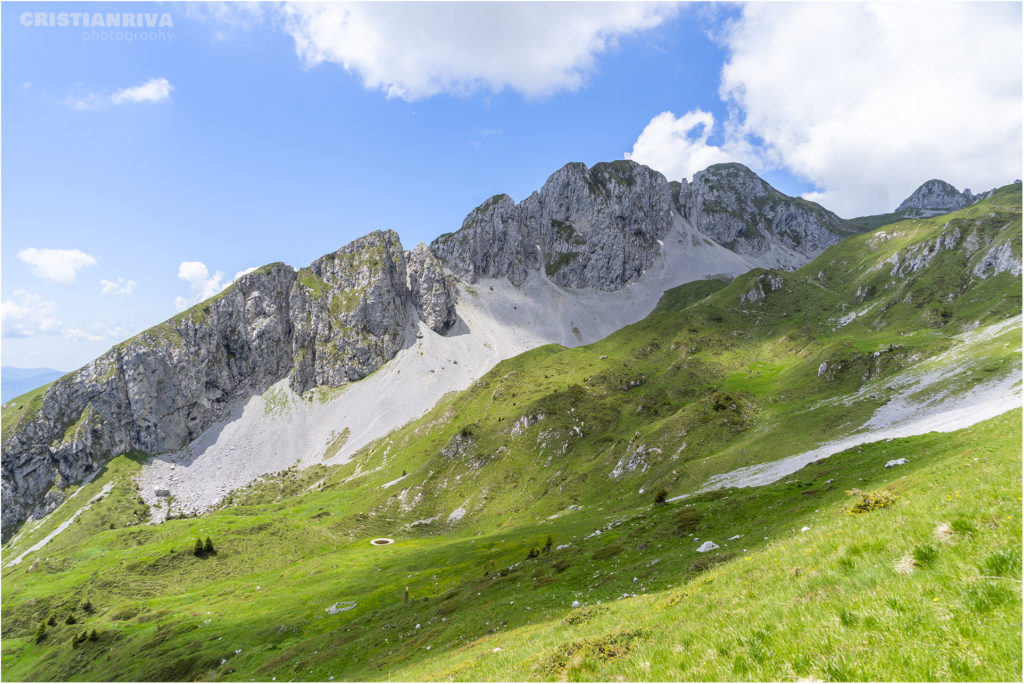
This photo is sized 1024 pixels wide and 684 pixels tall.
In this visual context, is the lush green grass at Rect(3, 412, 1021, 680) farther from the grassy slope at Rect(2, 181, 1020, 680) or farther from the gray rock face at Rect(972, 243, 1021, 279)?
the gray rock face at Rect(972, 243, 1021, 279)

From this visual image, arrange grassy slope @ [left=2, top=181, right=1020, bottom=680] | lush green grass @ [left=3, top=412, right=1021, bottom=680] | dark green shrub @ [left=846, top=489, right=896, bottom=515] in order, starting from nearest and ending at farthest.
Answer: lush green grass @ [left=3, top=412, right=1021, bottom=680]
grassy slope @ [left=2, top=181, right=1020, bottom=680]
dark green shrub @ [left=846, top=489, right=896, bottom=515]

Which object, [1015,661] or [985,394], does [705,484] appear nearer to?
[985,394]

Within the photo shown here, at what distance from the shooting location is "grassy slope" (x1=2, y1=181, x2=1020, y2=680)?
933cm

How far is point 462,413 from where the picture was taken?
184 metres

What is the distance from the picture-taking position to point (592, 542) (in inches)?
2199

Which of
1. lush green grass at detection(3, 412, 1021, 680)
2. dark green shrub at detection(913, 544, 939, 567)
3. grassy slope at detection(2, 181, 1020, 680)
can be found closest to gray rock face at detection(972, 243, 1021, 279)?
grassy slope at detection(2, 181, 1020, 680)

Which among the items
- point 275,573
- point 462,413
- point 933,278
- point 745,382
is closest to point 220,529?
point 275,573

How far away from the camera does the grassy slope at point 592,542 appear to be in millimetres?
9328

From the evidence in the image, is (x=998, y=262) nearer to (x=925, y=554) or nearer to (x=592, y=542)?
(x=592, y=542)

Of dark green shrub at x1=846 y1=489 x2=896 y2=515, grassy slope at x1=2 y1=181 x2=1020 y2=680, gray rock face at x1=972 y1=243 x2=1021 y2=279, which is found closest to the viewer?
grassy slope at x1=2 y1=181 x2=1020 y2=680

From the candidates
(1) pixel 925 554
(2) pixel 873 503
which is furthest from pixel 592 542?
(1) pixel 925 554

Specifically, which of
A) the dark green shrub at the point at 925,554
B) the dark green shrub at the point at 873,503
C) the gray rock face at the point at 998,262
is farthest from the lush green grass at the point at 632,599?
the gray rock face at the point at 998,262

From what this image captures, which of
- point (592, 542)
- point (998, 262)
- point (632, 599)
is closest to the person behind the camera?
point (632, 599)

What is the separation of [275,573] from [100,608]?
1814 inches
